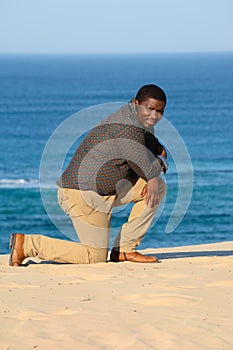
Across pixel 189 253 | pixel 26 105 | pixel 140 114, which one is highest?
pixel 140 114

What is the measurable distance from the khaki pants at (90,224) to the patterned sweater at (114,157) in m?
0.09

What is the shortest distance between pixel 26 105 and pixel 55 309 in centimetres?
9010

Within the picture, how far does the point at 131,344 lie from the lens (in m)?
5.28

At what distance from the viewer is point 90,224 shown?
316 inches

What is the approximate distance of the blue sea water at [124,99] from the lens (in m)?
33.3

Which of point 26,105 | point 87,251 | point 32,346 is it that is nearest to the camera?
point 32,346

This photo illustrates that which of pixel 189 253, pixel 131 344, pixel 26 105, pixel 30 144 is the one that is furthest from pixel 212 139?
pixel 131 344

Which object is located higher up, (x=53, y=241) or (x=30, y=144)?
(x=53, y=241)

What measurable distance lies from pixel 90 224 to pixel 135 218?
435 mm

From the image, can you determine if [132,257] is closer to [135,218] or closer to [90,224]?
[135,218]

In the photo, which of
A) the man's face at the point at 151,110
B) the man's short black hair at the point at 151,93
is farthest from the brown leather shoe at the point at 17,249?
the man's short black hair at the point at 151,93

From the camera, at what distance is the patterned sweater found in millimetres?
7684

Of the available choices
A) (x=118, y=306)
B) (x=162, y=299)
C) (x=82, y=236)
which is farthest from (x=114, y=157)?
(x=118, y=306)

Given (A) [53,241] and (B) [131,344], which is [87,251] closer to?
(A) [53,241]
